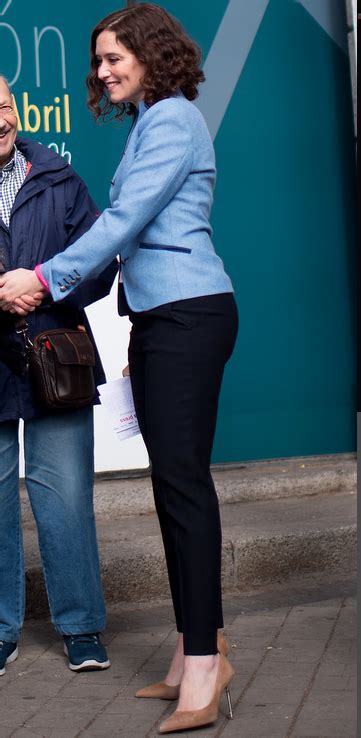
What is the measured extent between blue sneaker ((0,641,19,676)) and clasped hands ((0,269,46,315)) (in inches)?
45.6

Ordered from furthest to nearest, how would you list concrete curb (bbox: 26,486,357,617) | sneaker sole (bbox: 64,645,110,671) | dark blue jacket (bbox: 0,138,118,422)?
concrete curb (bbox: 26,486,357,617)
sneaker sole (bbox: 64,645,110,671)
dark blue jacket (bbox: 0,138,118,422)

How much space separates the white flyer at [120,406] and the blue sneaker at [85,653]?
2.61ft

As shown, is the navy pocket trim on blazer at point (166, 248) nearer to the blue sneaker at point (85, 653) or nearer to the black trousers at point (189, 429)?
the black trousers at point (189, 429)

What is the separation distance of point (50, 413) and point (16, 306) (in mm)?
413

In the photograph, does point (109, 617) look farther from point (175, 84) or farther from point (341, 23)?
point (341, 23)

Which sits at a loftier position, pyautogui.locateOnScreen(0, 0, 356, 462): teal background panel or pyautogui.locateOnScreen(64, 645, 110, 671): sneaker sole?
pyautogui.locateOnScreen(0, 0, 356, 462): teal background panel

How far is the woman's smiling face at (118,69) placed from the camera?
375 centimetres

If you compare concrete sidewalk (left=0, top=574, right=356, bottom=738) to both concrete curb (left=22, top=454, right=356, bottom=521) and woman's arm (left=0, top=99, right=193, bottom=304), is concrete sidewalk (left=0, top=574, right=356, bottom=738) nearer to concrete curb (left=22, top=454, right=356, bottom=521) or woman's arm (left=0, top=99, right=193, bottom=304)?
concrete curb (left=22, top=454, right=356, bottom=521)

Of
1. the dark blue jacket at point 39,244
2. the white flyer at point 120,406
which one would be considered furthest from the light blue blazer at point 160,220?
the dark blue jacket at point 39,244

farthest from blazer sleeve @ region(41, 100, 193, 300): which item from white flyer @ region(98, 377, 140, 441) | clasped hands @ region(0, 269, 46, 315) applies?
white flyer @ region(98, 377, 140, 441)

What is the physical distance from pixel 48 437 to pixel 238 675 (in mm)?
960

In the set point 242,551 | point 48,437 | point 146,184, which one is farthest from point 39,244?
point 242,551

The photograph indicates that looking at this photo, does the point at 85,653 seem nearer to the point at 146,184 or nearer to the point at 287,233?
the point at 146,184

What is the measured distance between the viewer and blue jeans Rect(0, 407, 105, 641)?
431cm
